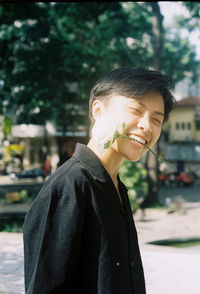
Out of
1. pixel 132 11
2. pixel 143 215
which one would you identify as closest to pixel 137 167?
pixel 143 215

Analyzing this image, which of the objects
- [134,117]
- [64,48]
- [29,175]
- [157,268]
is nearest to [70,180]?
[134,117]

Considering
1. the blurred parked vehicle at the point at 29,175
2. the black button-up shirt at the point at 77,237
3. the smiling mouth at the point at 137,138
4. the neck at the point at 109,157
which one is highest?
the smiling mouth at the point at 137,138

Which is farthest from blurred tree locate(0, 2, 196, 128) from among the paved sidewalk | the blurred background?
the paved sidewalk

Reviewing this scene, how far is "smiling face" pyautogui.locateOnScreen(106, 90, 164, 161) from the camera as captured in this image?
1479 millimetres

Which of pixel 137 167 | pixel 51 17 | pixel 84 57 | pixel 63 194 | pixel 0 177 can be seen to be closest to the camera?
pixel 63 194

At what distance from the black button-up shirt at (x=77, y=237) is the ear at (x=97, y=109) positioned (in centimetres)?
25

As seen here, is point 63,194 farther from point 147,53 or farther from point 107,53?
point 147,53

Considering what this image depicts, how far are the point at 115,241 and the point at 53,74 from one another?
13.6 meters

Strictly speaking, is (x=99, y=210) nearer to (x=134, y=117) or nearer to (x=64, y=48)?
(x=134, y=117)

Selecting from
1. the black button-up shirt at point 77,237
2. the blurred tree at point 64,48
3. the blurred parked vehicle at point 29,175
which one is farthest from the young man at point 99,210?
the blurred parked vehicle at point 29,175

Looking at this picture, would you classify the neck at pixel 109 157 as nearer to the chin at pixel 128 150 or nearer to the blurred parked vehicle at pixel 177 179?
the chin at pixel 128 150

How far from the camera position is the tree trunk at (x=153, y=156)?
13484 mm

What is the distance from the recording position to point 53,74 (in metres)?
14.5

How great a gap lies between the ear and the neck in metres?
0.12
